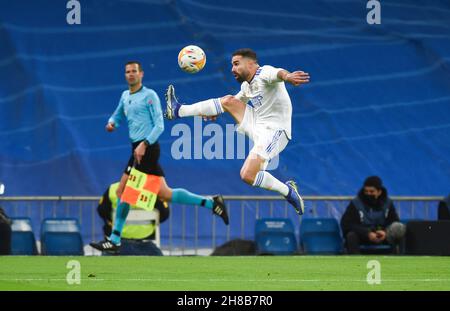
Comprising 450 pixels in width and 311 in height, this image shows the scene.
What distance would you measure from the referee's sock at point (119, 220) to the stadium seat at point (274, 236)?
2.08m

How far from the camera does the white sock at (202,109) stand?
15492 mm

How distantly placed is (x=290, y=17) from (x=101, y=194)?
11.0ft

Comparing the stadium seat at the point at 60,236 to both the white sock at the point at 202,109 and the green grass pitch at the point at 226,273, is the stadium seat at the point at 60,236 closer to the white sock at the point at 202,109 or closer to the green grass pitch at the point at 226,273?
Result: the green grass pitch at the point at 226,273

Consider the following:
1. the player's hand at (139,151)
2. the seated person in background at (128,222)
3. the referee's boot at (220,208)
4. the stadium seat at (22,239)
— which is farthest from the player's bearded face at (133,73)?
the stadium seat at (22,239)

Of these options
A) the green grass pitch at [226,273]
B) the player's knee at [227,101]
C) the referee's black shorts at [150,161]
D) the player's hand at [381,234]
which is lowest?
the green grass pitch at [226,273]

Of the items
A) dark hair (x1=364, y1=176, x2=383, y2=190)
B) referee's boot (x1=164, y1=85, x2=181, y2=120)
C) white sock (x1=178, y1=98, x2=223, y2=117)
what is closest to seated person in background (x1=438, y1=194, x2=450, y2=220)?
dark hair (x1=364, y1=176, x2=383, y2=190)

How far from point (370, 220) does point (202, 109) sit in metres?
3.61

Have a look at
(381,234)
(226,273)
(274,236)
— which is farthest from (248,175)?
(381,234)

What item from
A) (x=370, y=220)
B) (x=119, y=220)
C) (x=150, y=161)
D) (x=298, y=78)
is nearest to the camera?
(x=298, y=78)

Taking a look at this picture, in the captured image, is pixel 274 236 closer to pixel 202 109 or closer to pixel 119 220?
pixel 119 220

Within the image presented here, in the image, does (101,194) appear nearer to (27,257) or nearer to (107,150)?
(107,150)

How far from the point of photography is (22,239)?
18.0 metres
